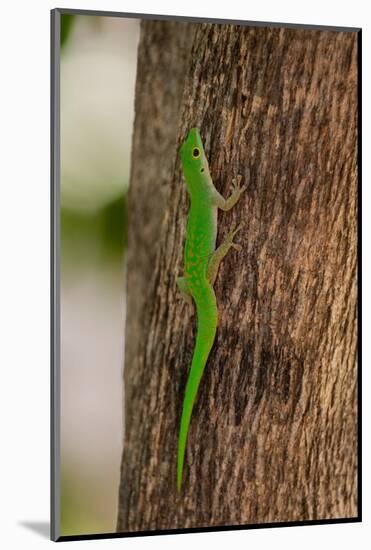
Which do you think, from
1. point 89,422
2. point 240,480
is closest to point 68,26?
point 89,422

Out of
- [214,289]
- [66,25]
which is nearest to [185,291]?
[214,289]

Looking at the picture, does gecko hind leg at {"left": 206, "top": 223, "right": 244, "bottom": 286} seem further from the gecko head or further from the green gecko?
the gecko head

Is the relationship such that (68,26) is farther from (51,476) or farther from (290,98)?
(51,476)

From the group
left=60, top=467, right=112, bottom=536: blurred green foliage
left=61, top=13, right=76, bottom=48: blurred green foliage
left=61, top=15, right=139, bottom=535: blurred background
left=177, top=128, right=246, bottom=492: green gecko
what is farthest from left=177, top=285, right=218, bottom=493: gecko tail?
left=61, top=13, right=76, bottom=48: blurred green foliage

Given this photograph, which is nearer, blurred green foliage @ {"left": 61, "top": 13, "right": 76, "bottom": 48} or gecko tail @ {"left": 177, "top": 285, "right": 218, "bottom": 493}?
blurred green foliage @ {"left": 61, "top": 13, "right": 76, "bottom": 48}

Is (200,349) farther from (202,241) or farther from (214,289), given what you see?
(202,241)

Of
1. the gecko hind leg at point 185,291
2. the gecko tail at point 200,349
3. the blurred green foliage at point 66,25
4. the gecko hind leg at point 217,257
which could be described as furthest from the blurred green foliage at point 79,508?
the blurred green foliage at point 66,25

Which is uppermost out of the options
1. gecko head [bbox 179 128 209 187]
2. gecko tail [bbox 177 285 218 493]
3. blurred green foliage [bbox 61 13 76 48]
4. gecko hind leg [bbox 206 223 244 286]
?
blurred green foliage [bbox 61 13 76 48]

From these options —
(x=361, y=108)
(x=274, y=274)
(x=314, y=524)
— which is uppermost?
(x=361, y=108)
